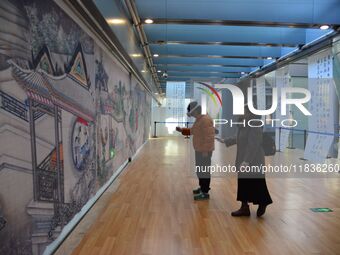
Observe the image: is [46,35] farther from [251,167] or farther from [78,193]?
[251,167]

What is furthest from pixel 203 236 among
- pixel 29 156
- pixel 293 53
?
pixel 293 53

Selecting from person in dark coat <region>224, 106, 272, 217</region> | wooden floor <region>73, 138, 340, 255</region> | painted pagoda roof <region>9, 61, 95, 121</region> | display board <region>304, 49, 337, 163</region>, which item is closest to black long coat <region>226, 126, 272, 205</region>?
person in dark coat <region>224, 106, 272, 217</region>

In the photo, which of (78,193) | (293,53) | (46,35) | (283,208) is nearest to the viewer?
(46,35)

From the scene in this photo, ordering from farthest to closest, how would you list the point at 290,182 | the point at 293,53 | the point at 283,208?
the point at 293,53 → the point at 290,182 → the point at 283,208

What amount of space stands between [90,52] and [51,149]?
1.77 metres

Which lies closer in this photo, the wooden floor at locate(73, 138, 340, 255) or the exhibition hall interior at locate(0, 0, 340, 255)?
the exhibition hall interior at locate(0, 0, 340, 255)

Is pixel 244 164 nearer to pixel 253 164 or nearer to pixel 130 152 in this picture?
pixel 253 164

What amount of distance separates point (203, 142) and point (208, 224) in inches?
54.0

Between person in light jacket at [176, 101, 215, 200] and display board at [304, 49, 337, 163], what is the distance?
15.1ft

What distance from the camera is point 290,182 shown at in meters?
6.18

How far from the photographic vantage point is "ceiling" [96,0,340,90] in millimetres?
5820

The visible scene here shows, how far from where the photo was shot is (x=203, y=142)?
4.68 m

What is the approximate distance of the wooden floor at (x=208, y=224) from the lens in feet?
9.94

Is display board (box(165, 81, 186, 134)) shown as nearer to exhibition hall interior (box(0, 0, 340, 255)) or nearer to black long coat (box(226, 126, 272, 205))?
exhibition hall interior (box(0, 0, 340, 255))
